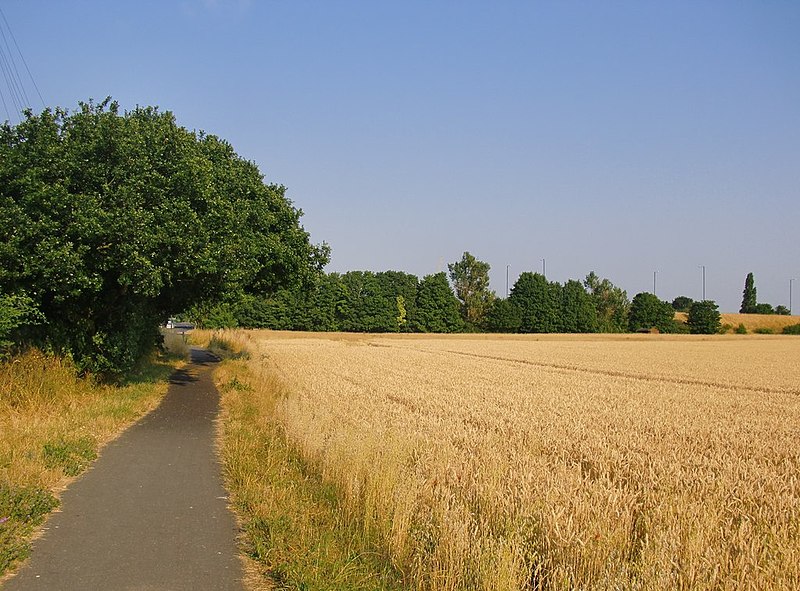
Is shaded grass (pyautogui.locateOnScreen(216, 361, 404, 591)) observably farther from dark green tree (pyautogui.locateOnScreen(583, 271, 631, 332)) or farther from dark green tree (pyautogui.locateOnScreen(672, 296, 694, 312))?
dark green tree (pyautogui.locateOnScreen(672, 296, 694, 312))

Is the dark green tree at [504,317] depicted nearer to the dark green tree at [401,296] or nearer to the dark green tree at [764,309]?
the dark green tree at [401,296]

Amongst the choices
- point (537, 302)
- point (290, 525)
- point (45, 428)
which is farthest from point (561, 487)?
point (537, 302)

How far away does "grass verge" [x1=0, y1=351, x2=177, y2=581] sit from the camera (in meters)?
7.27

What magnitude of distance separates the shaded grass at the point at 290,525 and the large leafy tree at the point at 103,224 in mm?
6525

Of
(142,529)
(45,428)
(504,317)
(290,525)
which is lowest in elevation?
(142,529)

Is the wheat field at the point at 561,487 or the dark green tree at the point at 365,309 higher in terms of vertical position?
the dark green tree at the point at 365,309

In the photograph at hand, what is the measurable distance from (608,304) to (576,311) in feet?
73.3

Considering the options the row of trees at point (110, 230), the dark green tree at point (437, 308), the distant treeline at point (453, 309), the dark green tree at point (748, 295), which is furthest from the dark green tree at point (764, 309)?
the row of trees at point (110, 230)

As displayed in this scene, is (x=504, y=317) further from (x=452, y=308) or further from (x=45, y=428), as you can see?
(x=45, y=428)

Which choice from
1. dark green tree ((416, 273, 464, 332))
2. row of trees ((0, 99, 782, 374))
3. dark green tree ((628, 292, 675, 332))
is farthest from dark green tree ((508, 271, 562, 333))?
row of trees ((0, 99, 782, 374))

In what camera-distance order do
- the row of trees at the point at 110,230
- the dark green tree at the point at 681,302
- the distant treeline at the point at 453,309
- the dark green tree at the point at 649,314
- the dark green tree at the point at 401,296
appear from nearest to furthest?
the row of trees at the point at 110,230 < the distant treeline at the point at 453,309 < the dark green tree at the point at 401,296 < the dark green tree at the point at 649,314 < the dark green tree at the point at 681,302

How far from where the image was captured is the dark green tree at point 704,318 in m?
112

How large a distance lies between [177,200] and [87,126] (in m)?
2.88

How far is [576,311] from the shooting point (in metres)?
109
